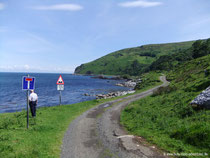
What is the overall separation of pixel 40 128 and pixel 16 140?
236 cm

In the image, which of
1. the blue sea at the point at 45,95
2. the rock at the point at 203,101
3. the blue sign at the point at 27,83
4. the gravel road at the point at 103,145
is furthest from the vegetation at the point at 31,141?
the blue sea at the point at 45,95

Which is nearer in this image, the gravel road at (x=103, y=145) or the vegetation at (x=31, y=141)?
the vegetation at (x=31, y=141)

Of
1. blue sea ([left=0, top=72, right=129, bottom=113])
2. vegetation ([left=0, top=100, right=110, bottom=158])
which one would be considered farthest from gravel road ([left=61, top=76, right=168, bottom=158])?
blue sea ([left=0, top=72, right=129, bottom=113])

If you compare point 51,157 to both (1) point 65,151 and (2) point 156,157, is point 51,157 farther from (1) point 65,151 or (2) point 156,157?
(2) point 156,157

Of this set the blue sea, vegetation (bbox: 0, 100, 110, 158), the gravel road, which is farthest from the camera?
the blue sea

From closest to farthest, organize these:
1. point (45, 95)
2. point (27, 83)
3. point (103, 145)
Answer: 1. point (103, 145)
2. point (27, 83)
3. point (45, 95)

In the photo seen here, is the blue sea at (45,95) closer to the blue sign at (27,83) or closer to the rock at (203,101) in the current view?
the blue sign at (27,83)

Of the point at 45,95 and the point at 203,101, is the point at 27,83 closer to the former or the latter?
the point at 203,101

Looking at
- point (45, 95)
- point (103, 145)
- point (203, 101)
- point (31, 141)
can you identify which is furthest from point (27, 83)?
point (45, 95)

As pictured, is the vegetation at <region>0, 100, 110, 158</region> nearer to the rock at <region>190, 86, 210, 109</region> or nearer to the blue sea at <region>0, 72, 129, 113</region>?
the rock at <region>190, 86, 210, 109</region>

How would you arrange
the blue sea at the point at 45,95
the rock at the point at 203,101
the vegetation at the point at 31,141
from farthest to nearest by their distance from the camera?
the blue sea at the point at 45,95 → the rock at the point at 203,101 → the vegetation at the point at 31,141

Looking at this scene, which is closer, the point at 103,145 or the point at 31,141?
the point at 31,141

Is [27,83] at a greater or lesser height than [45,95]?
greater

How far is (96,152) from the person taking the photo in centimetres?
732
